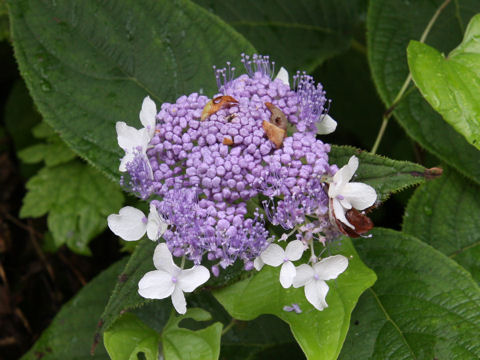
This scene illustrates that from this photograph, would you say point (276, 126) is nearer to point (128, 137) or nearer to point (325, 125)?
point (325, 125)

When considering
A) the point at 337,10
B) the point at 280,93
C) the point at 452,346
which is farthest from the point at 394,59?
the point at 452,346

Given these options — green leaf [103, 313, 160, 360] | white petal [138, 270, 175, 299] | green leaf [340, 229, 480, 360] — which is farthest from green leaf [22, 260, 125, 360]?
green leaf [340, 229, 480, 360]

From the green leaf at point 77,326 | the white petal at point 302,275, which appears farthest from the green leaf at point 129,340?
the green leaf at point 77,326

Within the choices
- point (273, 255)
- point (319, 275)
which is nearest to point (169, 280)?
point (273, 255)

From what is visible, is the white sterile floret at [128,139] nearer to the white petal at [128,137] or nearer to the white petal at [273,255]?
the white petal at [128,137]

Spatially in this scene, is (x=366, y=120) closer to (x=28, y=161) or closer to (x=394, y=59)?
(x=394, y=59)

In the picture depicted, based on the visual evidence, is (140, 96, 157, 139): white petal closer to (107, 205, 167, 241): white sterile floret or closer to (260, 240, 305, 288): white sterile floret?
(107, 205, 167, 241): white sterile floret
